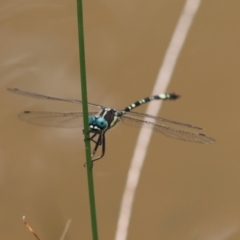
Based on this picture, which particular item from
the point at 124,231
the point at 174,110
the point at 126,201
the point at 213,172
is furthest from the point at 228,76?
the point at 124,231

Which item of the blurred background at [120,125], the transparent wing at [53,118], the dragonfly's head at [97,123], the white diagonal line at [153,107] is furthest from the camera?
the blurred background at [120,125]

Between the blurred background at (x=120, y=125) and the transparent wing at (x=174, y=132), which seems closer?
the transparent wing at (x=174, y=132)

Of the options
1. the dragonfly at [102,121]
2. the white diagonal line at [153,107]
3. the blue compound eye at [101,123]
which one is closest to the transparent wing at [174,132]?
the dragonfly at [102,121]

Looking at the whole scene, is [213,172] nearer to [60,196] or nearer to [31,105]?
[60,196]

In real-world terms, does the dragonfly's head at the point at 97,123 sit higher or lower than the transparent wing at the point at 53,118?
lower

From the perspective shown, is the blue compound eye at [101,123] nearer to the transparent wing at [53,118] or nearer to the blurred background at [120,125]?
the transparent wing at [53,118]

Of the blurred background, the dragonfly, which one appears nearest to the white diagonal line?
the blurred background
